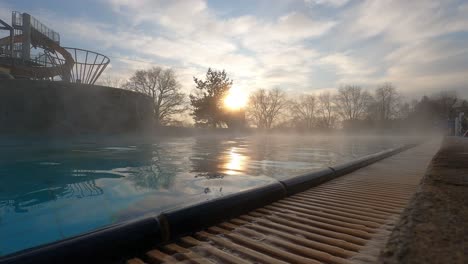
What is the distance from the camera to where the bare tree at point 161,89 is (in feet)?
108

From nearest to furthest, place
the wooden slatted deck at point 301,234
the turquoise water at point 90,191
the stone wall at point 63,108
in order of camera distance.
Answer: the wooden slatted deck at point 301,234
the turquoise water at point 90,191
the stone wall at point 63,108

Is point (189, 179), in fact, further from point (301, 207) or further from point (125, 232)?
point (125, 232)

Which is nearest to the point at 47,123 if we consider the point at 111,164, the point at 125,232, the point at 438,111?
the point at 111,164

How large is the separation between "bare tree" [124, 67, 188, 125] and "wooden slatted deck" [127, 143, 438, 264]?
32.2 meters

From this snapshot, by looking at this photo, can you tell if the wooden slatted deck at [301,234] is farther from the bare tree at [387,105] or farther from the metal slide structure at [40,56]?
the bare tree at [387,105]

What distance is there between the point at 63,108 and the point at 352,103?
→ 50714 mm

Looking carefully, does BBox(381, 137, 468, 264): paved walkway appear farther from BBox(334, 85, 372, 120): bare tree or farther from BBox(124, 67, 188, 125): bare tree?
BBox(334, 85, 372, 120): bare tree

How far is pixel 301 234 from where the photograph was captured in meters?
1.88

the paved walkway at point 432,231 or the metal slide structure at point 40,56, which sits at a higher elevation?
the metal slide structure at point 40,56

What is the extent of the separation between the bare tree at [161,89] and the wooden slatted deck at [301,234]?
32199 mm

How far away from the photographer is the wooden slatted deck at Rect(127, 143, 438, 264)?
1.55m

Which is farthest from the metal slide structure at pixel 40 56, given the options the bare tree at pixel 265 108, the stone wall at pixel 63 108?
the bare tree at pixel 265 108

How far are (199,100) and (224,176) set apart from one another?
2489 centimetres

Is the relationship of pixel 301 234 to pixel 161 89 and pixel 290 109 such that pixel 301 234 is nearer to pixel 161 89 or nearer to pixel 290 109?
pixel 161 89
